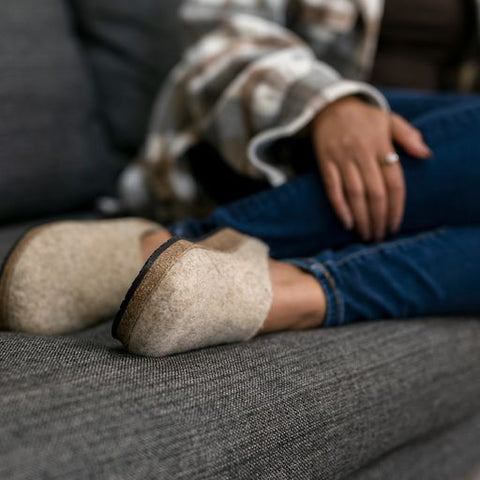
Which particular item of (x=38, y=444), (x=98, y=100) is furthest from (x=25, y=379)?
(x=98, y=100)

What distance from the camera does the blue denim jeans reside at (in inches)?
24.6

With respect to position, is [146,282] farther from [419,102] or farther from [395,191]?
[419,102]

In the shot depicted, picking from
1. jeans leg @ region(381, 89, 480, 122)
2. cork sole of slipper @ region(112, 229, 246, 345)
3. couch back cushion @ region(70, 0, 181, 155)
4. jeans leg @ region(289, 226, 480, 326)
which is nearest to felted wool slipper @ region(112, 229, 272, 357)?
cork sole of slipper @ region(112, 229, 246, 345)

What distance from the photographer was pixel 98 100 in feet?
3.05

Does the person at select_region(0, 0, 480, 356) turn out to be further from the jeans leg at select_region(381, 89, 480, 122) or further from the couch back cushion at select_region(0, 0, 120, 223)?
the couch back cushion at select_region(0, 0, 120, 223)

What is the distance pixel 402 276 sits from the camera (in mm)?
628

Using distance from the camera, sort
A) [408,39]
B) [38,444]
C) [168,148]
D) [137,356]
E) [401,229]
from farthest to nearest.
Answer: [408,39] → [168,148] → [401,229] → [137,356] → [38,444]

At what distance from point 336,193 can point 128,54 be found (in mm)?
482

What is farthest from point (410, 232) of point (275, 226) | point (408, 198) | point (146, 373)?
point (146, 373)

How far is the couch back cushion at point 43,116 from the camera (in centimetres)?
77

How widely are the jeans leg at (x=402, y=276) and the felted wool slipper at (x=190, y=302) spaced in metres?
0.11

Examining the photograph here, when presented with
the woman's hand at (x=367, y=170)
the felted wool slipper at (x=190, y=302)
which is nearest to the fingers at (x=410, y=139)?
the woman's hand at (x=367, y=170)

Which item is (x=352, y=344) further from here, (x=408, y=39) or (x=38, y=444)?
(x=408, y=39)

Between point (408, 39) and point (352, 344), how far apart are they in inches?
25.9
